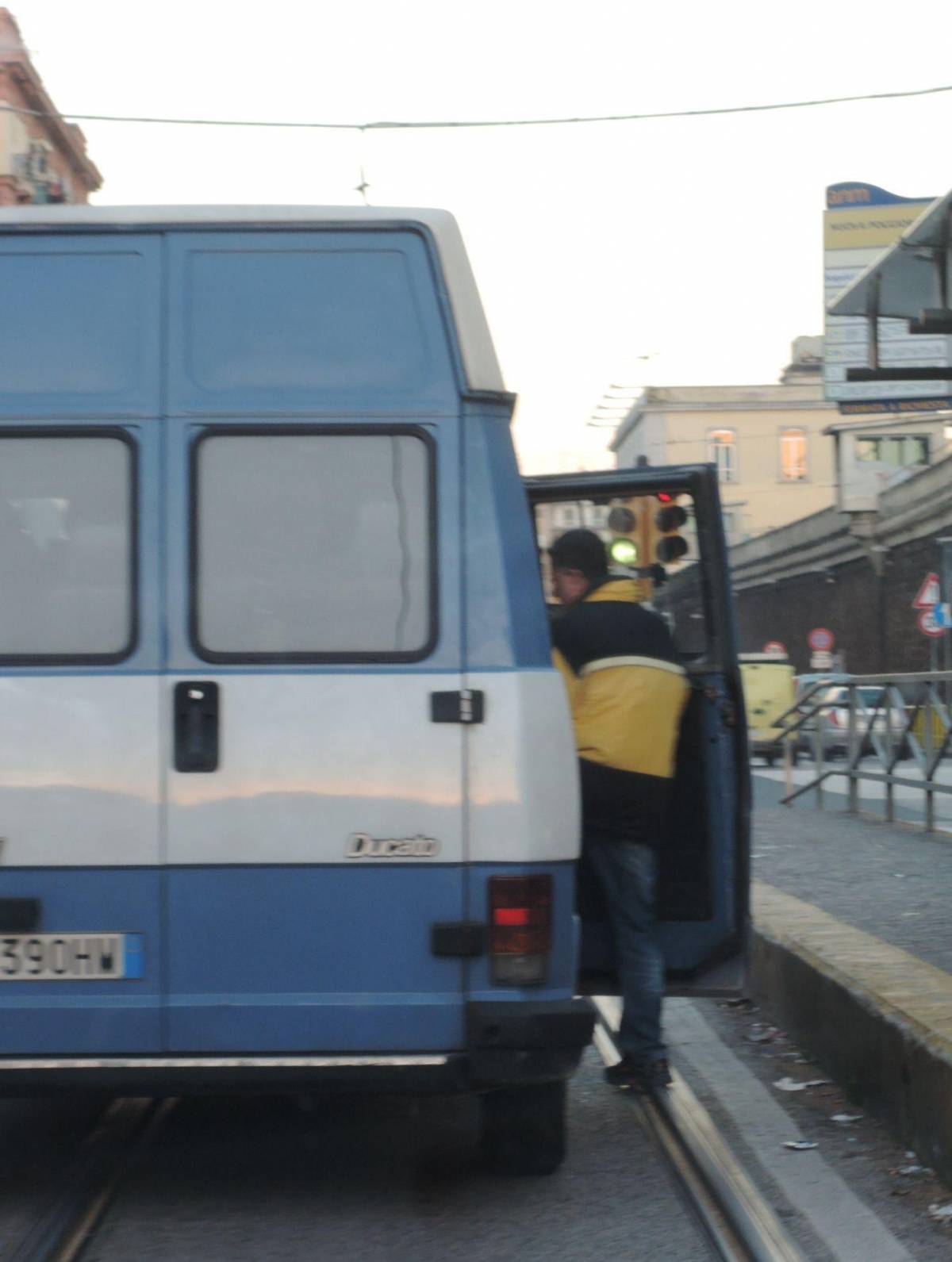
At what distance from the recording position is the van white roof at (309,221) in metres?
5.20

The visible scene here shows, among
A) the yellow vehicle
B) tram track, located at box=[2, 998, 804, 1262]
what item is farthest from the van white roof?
the yellow vehicle

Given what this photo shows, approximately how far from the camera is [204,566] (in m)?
5.07

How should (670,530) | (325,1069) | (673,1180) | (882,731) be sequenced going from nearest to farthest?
(325,1069) < (673,1180) < (670,530) < (882,731)

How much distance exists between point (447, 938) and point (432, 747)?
475mm

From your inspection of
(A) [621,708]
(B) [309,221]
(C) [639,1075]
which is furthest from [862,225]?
(B) [309,221]

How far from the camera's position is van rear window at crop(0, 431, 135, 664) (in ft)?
16.6

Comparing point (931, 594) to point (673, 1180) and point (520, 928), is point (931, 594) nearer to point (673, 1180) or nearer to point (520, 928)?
point (673, 1180)

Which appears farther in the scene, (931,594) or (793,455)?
(793,455)

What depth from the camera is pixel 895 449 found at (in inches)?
2119

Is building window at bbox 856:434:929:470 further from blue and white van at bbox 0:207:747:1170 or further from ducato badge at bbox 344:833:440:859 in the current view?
ducato badge at bbox 344:833:440:859

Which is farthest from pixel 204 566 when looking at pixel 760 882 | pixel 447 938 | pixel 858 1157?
pixel 760 882

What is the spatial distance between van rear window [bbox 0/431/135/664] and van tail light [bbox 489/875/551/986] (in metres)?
1.13

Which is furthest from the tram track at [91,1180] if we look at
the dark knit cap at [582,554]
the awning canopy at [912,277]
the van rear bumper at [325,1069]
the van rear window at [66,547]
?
the awning canopy at [912,277]

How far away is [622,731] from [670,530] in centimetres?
79
